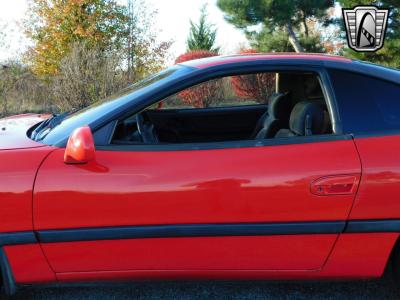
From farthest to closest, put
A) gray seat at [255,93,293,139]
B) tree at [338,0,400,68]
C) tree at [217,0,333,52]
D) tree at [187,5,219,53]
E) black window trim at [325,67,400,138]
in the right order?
tree at [187,5,219,53]
tree at [217,0,333,52]
tree at [338,0,400,68]
gray seat at [255,93,293,139]
black window trim at [325,67,400,138]

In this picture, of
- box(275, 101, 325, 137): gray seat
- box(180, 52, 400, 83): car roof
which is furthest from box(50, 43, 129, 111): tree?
box(275, 101, 325, 137): gray seat

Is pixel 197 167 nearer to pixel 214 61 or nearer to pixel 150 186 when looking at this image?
pixel 150 186

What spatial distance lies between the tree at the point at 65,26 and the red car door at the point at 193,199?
10.3 m

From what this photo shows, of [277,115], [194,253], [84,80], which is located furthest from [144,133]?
[84,80]

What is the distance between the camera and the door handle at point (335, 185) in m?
1.99

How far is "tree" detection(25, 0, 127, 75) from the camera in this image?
11766 millimetres

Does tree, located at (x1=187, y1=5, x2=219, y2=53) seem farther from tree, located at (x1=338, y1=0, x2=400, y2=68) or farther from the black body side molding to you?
the black body side molding

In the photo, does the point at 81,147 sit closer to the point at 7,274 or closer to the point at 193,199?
the point at 193,199

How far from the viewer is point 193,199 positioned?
199cm

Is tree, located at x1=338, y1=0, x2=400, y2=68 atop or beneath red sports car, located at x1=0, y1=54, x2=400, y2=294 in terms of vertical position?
atop

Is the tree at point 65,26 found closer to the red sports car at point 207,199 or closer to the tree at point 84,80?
the tree at point 84,80

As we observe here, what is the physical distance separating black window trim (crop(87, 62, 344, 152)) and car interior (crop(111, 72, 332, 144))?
49 mm

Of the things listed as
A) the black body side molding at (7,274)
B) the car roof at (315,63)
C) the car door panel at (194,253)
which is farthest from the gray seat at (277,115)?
the black body side molding at (7,274)

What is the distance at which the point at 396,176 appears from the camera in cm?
202
